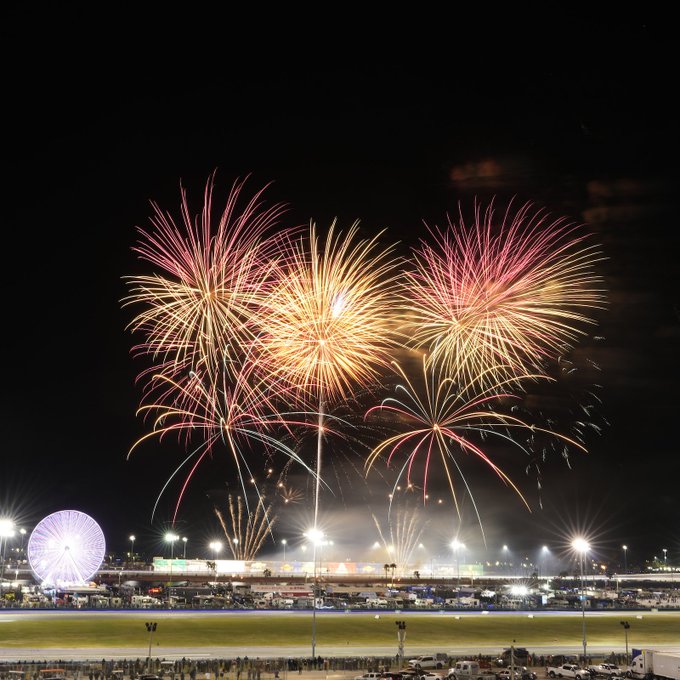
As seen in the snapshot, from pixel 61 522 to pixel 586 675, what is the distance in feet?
242

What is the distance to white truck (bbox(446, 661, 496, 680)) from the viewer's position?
45.1 meters

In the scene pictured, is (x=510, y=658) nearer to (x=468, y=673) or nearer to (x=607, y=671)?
(x=607, y=671)

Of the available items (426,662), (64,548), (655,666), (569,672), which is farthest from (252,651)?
(64,548)

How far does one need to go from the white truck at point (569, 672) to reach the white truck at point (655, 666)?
3.12m

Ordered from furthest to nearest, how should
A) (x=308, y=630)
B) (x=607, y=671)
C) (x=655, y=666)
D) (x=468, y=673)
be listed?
(x=308, y=630) < (x=607, y=671) < (x=655, y=666) < (x=468, y=673)

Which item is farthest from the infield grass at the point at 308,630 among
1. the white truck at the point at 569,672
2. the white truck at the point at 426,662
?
the white truck at the point at 569,672

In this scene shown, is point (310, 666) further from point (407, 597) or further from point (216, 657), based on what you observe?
point (407, 597)

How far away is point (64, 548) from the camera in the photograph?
9750cm

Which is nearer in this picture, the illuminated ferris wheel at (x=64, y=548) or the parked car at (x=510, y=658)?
the parked car at (x=510, y=658)

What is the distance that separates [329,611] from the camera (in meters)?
93.8

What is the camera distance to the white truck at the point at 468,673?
4509 centimetres

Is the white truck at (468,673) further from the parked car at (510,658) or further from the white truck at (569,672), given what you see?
the parked car at (510,658)

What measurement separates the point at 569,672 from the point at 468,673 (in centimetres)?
678

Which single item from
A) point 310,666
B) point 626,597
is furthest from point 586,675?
point 626,597
